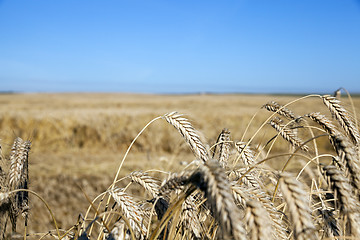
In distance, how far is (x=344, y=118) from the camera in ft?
5.29

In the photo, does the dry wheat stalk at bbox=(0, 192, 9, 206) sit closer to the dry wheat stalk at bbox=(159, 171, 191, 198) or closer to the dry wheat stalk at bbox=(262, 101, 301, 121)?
the dry wheat stalk at bbox=(159, 171, 191, 198)

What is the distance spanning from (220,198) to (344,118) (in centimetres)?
118

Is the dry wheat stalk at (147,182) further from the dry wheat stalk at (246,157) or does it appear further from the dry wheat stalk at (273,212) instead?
the dry wheat stalk at (246,157)

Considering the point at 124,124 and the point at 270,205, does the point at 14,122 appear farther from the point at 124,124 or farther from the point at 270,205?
the point at 270,205

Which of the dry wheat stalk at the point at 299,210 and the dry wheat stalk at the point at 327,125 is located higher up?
the dry wheat stalk at the point at 327,125

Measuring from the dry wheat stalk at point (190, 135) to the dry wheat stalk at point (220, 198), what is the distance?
0.42m

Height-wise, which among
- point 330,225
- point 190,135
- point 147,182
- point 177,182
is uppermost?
point 190,135

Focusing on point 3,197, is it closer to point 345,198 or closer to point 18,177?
point 18,177

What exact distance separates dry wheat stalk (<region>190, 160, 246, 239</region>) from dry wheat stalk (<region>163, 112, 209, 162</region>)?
1.37 ft

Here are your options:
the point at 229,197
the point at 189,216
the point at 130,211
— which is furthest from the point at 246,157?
the point at 229,197

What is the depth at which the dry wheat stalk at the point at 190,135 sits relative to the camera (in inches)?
54.0

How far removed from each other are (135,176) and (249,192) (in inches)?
23.1

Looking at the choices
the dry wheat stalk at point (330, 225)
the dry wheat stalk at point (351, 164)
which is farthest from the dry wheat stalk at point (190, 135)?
the dry wheat stalk at point (330, 225)

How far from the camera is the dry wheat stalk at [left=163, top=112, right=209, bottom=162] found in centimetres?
137
